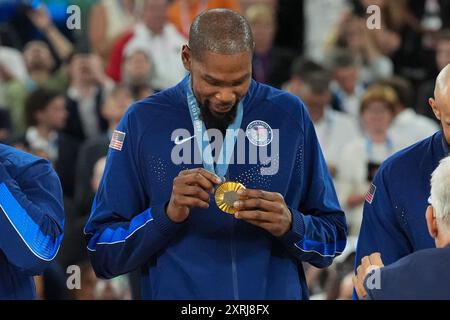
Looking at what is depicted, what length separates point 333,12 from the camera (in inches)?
354

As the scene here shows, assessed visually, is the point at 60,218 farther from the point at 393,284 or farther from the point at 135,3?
the point at 135,3

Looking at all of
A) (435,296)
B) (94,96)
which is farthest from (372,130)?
(435,296)

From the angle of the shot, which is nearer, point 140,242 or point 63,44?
point 140,242

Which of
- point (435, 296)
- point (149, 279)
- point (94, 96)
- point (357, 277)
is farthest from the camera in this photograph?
point (94, 96)

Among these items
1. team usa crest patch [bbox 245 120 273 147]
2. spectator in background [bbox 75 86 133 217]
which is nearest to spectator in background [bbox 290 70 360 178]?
spectator in background [bbox 75 86 133 217]

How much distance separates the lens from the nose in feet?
13.1

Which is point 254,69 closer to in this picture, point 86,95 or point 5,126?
point 86,95

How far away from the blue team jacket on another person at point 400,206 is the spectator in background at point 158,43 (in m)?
4.38

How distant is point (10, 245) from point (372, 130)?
4574mm

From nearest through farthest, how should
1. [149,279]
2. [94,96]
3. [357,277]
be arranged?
1. [357,277]
2. [149,279]
3. [94,96]

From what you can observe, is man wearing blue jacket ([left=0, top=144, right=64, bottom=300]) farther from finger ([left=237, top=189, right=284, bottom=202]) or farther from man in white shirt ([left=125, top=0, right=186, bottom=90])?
man in white shirt ([left=125, top=0, right=186, bottom=90])

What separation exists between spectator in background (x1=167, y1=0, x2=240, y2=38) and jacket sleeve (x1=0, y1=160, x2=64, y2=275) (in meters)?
4.71

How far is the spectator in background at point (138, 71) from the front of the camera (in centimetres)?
845

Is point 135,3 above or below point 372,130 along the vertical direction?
above
